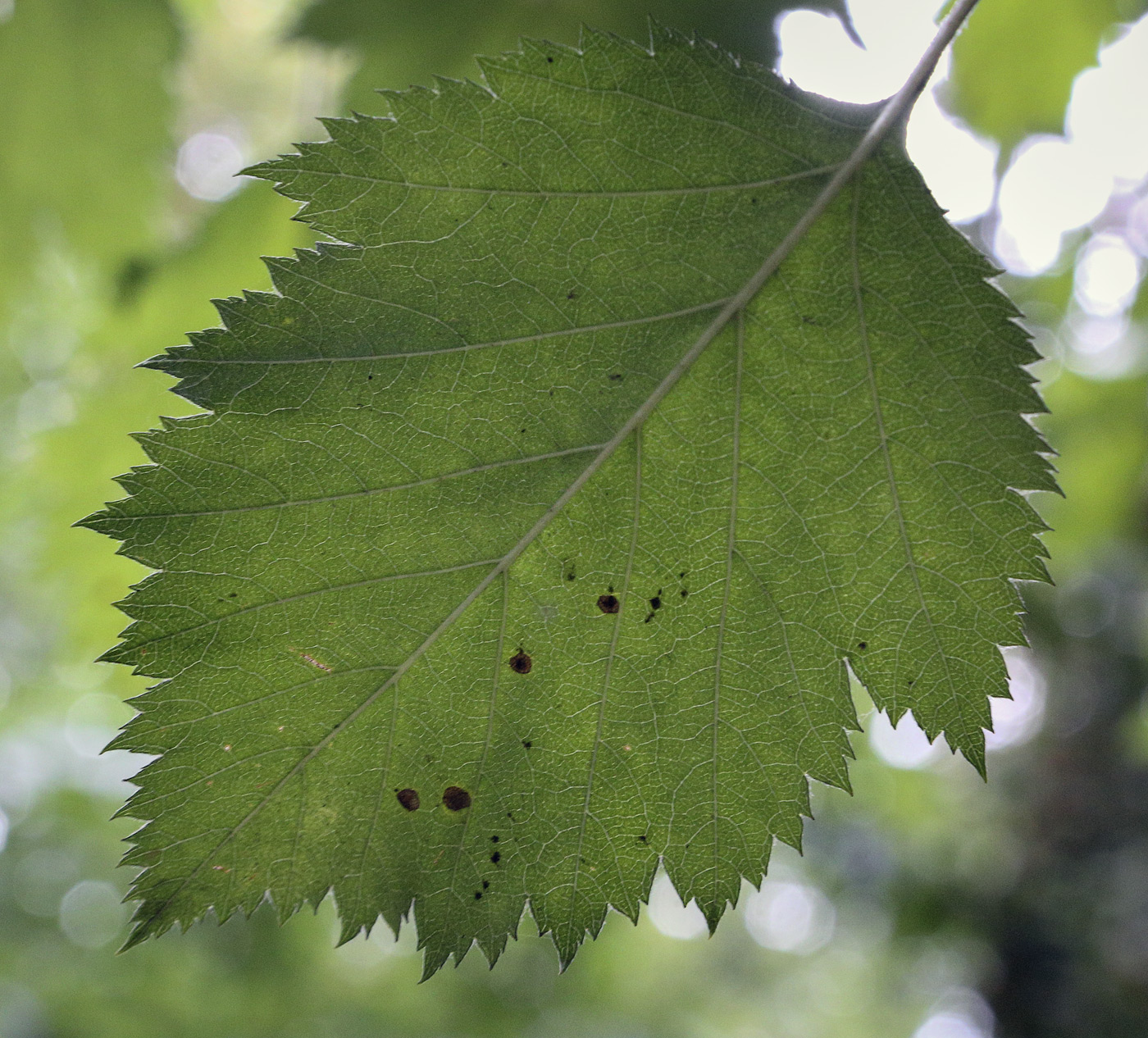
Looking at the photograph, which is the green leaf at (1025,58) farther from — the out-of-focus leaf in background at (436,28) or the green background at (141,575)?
the out-of-focus leaf in background at (436,28)

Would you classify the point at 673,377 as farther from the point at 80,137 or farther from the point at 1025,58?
the point at 80,137

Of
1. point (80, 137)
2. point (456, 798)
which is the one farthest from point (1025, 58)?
point (80, 137)

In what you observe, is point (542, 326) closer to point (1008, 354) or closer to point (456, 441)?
point (456, 441)

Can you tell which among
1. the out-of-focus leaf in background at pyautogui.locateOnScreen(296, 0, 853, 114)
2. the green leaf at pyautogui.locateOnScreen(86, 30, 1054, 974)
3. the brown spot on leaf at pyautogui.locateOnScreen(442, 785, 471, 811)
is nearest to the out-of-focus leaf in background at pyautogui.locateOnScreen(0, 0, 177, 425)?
the out-of-focus leaf in background at pyautogui.locateOnScreen(296, 0, 853, 114)

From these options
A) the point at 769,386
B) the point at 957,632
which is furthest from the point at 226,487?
the point at 957,632

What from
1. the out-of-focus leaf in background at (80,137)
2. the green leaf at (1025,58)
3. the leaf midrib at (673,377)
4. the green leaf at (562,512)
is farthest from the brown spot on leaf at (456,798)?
the green leaf at (1025,58)

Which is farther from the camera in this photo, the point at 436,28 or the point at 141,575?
the point at 141,575
